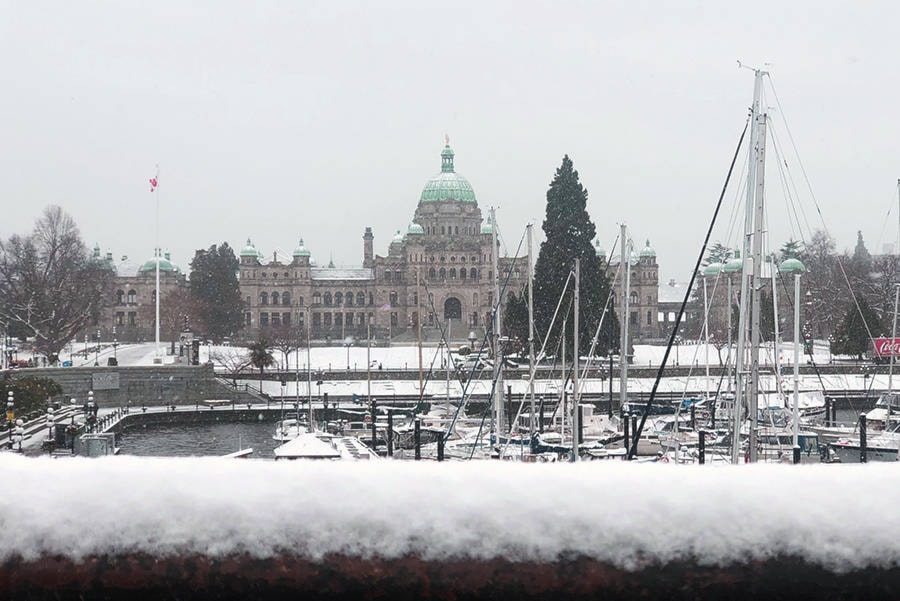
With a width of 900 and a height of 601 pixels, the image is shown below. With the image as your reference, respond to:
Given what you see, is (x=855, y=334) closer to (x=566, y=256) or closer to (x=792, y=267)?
(x=566, y=256)

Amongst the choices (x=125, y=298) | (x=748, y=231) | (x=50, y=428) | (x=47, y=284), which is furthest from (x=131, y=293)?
(x=748, y=231)

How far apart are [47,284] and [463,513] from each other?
188 ft

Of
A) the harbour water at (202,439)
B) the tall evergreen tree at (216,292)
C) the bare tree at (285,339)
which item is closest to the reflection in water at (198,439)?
the harbour water at (202,439)

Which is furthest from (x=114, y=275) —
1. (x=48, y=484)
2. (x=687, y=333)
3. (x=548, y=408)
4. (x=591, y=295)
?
(x=48, y=484)

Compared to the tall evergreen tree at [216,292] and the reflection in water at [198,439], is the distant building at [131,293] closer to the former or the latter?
the tall evergreen tree at [216,292]

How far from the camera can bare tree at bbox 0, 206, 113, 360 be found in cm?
5466

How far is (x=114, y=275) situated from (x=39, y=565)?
323ft

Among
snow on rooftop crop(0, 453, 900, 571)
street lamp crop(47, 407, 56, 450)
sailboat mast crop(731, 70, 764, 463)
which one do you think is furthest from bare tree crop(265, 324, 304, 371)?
snow on rooftop crop(0, 453, 900, 571)

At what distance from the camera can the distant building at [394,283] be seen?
325 feet

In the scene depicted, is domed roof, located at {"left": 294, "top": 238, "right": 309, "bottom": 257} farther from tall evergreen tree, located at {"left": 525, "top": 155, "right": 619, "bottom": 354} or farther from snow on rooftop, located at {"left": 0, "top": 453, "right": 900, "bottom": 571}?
snow on rooftop, located at {"left": 0, "top": 453, "right": 900, "bottom": 571}

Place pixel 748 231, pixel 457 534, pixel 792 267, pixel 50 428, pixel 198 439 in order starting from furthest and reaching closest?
pixel 792 267
pixel 198 439
pixel 50 428
pixel 748 231
pixel 457 534

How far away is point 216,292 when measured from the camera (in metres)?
80.6

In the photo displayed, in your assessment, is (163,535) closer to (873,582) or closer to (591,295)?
(873,582)

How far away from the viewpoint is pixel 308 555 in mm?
2494
